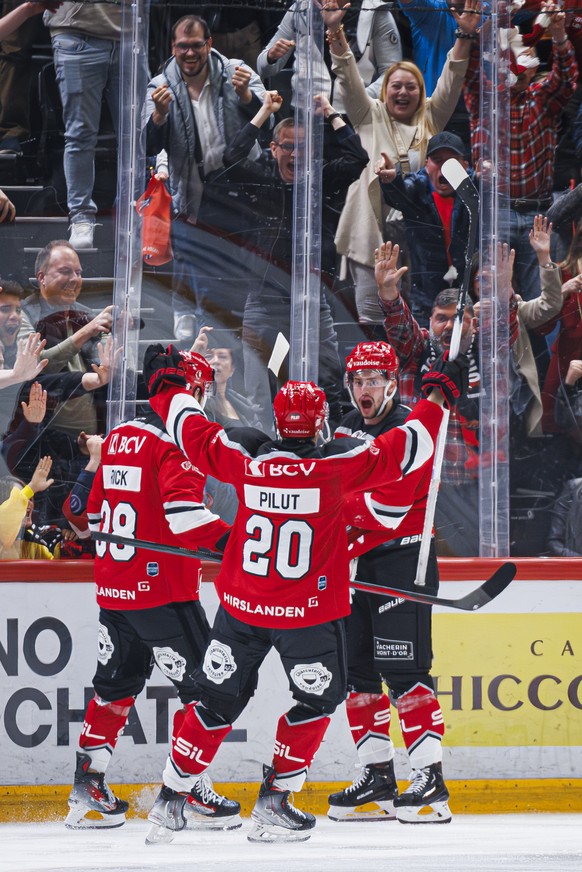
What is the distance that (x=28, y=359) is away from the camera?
14.0ft

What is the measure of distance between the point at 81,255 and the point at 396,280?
1.23 meters

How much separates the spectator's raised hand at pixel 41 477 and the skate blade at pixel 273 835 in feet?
5.23

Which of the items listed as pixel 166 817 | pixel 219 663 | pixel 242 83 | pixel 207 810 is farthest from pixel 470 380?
pixel 166 817

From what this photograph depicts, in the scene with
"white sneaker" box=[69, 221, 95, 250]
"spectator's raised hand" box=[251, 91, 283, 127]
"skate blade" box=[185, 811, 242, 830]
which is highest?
"spectator's raised hand" box=[251, 91, 283, 127]

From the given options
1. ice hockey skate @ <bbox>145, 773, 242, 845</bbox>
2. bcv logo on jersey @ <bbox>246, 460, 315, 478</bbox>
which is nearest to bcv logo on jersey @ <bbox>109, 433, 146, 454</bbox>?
bcv logo on jersey @ <bbox>246, 460, 315, 478</bbox>

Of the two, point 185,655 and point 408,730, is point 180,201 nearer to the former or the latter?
point 185,655

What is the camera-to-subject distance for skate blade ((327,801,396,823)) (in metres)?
3.57

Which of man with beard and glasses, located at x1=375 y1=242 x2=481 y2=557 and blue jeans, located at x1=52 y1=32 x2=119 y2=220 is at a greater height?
blue jeans, located at x1=52 y1=32 x2=119 y2=220

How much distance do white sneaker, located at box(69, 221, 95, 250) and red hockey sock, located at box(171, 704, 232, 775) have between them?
6.68ft

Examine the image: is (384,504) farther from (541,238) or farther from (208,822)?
(541,238)

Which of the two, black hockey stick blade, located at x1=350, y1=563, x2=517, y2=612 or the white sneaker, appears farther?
the white sneaker

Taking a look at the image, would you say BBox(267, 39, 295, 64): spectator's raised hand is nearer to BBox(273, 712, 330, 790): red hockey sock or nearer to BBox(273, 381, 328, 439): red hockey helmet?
BBox(273, 381, 328, 439): red hockey helmet

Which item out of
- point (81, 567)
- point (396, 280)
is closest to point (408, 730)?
point (81, 567)

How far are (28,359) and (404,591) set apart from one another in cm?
175
